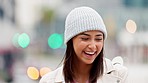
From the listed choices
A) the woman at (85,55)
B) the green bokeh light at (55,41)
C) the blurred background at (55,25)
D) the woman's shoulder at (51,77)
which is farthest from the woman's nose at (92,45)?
the green bokeh light at (55,41)

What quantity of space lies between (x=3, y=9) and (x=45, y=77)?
31928 mm

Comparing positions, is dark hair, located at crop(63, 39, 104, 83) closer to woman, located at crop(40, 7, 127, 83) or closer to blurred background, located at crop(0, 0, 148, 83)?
woman, located at crop(40, 7, 127, 83)

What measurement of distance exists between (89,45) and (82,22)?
0.48ft

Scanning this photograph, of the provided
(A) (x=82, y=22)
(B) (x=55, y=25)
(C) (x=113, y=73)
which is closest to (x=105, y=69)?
(C) (x=113, y=73)

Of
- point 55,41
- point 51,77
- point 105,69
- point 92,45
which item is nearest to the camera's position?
point 92,45

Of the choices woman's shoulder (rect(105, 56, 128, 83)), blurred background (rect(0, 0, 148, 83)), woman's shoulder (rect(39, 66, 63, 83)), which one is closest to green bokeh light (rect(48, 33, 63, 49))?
blurred background (rect(0, 0, 148, 83))

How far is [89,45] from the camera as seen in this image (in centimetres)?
239

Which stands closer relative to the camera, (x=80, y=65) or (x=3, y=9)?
(x=80, y=65)

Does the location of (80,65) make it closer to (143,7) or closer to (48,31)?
(48,31)

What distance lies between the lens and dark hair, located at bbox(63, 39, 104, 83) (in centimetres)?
251

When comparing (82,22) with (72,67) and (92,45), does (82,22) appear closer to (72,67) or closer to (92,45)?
(92,45)

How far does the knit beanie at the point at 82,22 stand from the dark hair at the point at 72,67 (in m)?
0.06

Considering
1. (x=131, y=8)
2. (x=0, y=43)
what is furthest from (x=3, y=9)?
(x=131, y=8)

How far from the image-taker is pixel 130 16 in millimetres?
42594
